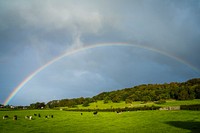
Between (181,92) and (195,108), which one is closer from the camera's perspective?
(195,108)

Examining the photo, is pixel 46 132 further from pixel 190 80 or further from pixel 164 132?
pixel 190 80

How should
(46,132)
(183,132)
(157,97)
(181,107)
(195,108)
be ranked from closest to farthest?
(183,132)
(46,132)
(195,108)
(181,107)
(157,97)

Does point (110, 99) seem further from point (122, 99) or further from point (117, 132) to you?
point (117, 132)

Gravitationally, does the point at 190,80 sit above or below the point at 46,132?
above

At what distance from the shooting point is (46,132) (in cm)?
4181

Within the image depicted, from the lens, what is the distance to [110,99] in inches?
6934

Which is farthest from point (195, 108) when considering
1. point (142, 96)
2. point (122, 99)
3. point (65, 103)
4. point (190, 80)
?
point (65, 103)

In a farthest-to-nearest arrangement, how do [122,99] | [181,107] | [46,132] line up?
[122,99] → [181,107] → [46,132]

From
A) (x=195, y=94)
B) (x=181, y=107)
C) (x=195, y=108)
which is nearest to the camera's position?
(x=195, y=108)

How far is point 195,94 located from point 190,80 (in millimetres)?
49983

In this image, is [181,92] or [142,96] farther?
[142,96]

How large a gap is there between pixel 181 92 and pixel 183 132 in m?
108

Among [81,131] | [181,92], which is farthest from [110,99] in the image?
[81,131]

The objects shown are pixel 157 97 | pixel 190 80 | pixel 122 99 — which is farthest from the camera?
pixel 190 80
